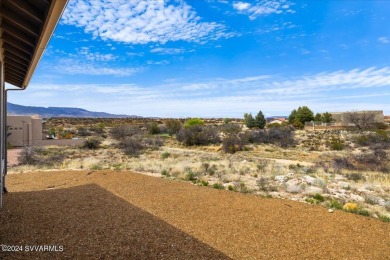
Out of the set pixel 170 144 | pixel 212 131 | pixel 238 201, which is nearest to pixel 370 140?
pixel 212 131

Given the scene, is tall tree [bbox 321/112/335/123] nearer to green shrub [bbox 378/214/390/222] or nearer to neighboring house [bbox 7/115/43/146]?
neighboring house [bbox 7/115/43/146]

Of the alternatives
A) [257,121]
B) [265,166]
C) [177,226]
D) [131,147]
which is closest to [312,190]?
[177,226]

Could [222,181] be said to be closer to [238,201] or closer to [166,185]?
[166,185]

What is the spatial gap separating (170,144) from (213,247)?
31.8 m

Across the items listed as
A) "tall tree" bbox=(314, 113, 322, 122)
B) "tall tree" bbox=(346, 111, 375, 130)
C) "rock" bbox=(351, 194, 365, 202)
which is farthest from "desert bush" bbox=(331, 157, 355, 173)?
"tall tree" bbox=(314, 113, 322, 122)

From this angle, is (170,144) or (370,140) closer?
(370,140)

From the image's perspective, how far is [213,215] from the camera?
24.7 ft

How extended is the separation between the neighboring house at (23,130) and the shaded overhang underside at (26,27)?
2799 cm

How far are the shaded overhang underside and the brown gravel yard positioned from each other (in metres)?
3.54

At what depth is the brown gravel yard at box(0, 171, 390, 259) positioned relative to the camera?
5.32 meters

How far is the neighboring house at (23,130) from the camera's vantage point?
31.4m

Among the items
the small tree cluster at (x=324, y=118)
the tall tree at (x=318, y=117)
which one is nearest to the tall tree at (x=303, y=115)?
the tall tree at (x=318, y=117)

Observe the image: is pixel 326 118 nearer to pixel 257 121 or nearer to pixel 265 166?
pixel 257 121

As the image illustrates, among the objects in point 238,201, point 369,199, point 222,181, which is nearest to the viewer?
point 238,201
